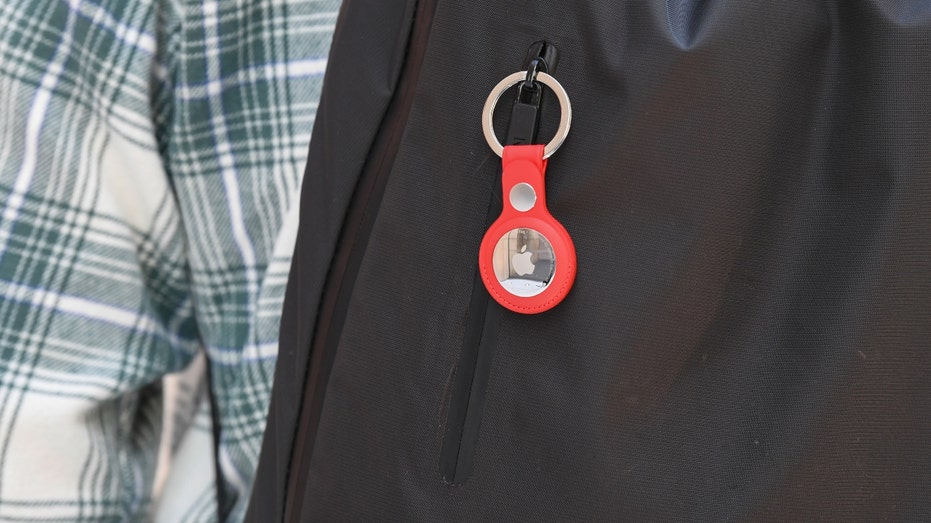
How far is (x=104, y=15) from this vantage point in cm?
71

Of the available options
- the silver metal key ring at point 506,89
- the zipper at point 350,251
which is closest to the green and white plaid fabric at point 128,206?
the zipper at point 350,251

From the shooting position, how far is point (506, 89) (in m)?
0.55

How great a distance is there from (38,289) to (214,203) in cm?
14

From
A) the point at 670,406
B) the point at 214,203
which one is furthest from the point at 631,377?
the point at 214,203

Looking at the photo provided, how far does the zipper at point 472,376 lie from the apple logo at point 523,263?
0.09ft

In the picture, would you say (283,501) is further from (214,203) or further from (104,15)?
(104,15)

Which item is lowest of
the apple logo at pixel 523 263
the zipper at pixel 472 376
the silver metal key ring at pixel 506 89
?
the zipper at pixel 472 376

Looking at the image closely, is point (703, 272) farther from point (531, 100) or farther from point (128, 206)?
point (128, 206)

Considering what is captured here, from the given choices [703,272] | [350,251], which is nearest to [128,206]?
[350,251]

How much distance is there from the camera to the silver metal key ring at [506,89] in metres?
0.53

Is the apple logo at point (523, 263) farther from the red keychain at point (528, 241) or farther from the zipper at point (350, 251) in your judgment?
the zipper at point (350, 251)

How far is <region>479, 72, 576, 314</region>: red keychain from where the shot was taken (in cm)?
52

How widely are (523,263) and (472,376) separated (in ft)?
0.24

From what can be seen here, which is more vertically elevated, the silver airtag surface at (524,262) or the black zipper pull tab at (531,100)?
the black zipper pull tab at (531,100)
